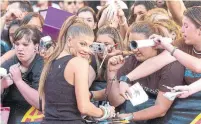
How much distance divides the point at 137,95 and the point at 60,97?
73 centimetres

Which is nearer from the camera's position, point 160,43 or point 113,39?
point 160,43

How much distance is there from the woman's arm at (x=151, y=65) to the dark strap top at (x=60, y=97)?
701 millimetres

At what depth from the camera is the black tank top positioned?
3.56 m

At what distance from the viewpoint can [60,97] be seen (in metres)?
3.57

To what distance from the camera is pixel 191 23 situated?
3.82 metres

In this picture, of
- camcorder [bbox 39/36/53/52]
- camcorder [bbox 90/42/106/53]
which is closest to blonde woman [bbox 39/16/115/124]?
camcorder [bbox 90/42/106/53]

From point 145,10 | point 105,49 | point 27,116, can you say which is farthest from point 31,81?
point 145,10

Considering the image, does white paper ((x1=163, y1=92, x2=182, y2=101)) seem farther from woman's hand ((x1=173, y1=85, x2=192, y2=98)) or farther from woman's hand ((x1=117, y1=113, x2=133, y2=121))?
woman's hand ((x1=117, y1=113, x2=133, y2=121))

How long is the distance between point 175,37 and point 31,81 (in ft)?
4.43

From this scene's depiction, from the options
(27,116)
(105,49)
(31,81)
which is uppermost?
(105,49)

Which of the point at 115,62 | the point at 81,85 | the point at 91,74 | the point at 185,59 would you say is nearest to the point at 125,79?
the point at 115,62

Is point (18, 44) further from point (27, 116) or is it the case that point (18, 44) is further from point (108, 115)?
point (108, 115)

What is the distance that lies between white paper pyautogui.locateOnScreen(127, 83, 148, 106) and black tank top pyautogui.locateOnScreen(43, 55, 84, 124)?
Result: 56cm

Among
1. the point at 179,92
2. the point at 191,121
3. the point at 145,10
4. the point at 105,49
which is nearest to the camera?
the point at 179,92
